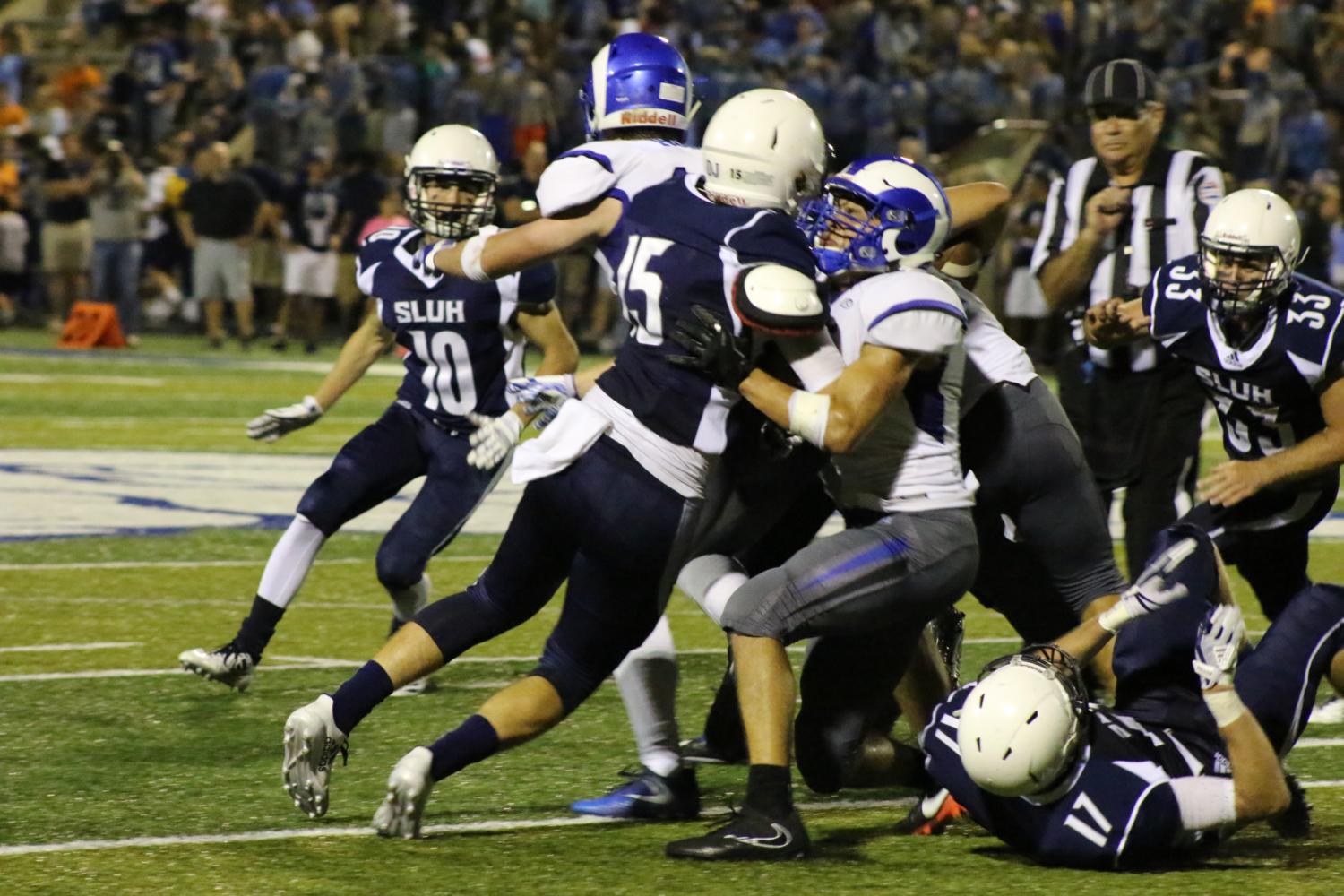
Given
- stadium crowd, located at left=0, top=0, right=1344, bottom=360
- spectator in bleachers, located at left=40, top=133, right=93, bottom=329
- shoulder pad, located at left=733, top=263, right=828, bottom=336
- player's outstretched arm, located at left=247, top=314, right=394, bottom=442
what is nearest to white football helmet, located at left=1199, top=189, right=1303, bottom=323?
shoulder pad, located at left=733, top=263, right=828, bottom=336

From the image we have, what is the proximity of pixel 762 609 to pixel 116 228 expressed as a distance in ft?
48.4

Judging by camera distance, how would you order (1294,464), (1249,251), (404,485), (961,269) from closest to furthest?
1. (1249,251)
2. (1294,464)
3. (961,269)
4. (404,485)

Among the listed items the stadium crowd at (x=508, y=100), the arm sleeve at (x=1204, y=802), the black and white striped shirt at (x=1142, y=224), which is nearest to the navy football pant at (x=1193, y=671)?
the arm sleeve at (x=1204, y=802)

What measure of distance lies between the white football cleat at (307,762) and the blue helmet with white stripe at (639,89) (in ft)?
4.89

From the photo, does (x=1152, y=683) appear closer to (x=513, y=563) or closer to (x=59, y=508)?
(x=513, y=563)

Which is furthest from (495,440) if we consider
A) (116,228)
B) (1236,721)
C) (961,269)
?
(116,228)

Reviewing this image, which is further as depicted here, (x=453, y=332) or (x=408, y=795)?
(x=453, y=332)

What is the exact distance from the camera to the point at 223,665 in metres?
5.78

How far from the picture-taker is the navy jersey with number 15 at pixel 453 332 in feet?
20.2

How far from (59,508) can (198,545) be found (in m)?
1.13

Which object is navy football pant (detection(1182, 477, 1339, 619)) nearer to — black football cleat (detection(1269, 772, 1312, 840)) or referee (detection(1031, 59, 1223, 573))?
referee (detection(1031, 59, 1223, 573))

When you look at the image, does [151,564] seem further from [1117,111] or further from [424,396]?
[1117,111]

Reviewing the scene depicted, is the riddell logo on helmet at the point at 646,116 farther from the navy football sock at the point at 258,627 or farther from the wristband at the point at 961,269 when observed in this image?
the navy football sock at the point at 258,627

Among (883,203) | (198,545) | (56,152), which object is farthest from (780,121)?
(56,152)
